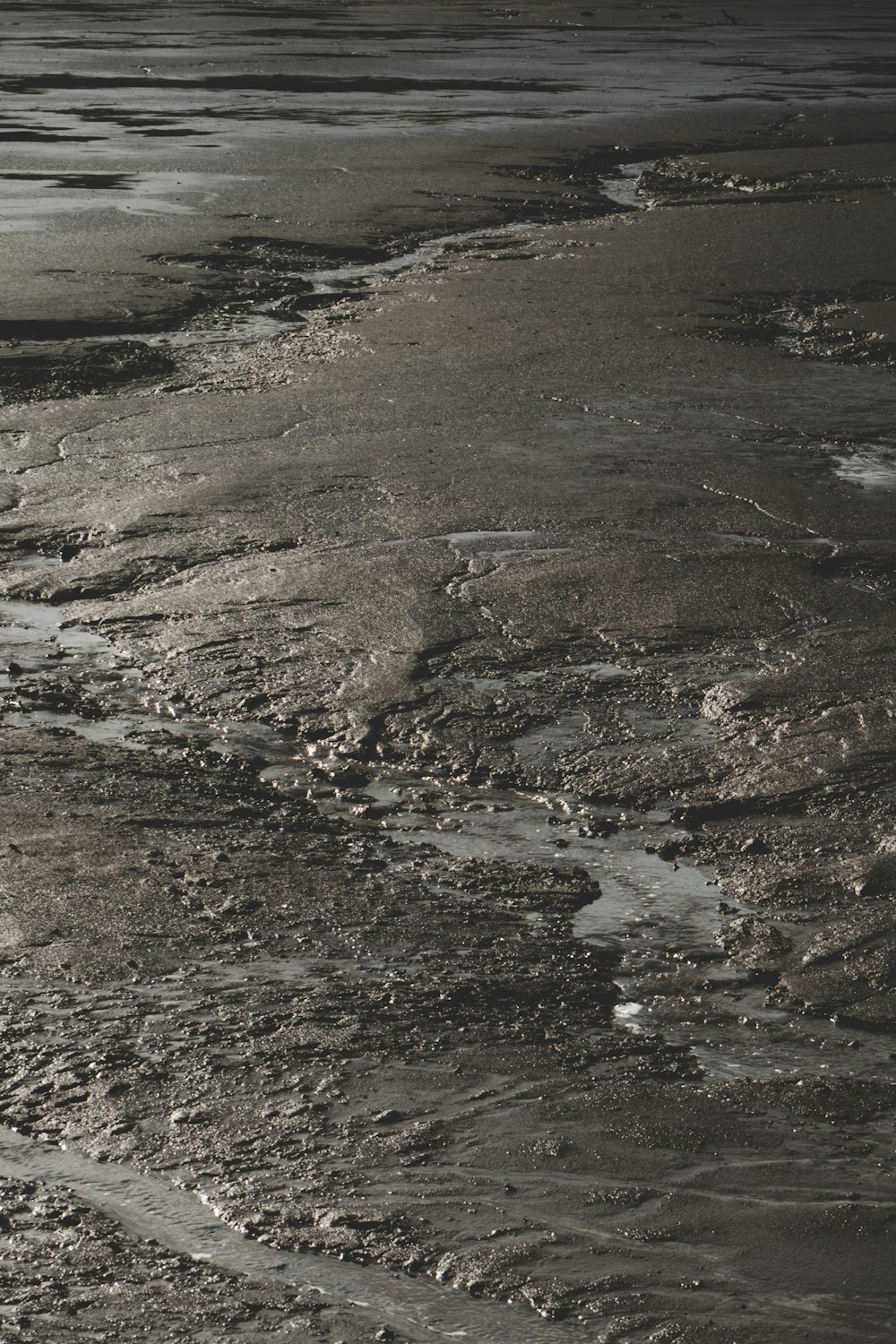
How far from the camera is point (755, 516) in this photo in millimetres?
5730

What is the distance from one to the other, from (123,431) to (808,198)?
24.6ft

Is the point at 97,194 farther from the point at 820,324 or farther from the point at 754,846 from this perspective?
the point at 754,846

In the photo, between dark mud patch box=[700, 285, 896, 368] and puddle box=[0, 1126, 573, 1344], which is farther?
dark mud patch box=[700, 285, 896, 368]

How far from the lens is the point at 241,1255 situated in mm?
2465

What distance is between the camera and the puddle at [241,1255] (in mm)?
2342

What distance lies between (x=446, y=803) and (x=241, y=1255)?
1541 mm

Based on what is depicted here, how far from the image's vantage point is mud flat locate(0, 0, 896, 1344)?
2.52 meters

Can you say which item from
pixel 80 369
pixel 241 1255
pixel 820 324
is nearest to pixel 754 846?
pixel 241 1255

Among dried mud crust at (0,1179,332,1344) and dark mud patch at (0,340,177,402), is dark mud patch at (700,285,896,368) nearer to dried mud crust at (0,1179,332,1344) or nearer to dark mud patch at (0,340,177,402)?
dark mud patch at (0,340,177,402)

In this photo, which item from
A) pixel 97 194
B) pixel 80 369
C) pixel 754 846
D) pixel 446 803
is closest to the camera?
pixel 754 846

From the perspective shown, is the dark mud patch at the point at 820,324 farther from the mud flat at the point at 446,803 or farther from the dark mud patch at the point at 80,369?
the dark mud patch at the point at 80,369

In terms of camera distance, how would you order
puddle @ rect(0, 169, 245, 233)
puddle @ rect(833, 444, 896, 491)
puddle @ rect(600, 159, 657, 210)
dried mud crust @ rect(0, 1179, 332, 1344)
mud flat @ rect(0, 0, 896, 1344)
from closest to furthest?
1. dried mud crust @ rect(0, 1179, 332, 1344)
2. mud flat @ rect(0, 0, 896, 1344)
3. puddle @ rect(833, 444, 896, 491)
4. puddle @ rect(0, 169, 245, 233)
5. puddle @ rect(600, 159, 657, 210)

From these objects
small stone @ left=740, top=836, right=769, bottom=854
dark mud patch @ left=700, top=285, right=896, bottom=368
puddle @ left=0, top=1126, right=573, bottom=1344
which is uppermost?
dark mud patch @ left=700, top=285, right=896, bottom=368

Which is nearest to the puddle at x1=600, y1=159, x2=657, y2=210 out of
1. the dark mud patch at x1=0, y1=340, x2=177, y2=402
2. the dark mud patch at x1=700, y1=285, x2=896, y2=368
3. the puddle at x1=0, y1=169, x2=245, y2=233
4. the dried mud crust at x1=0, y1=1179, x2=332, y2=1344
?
the puddle at x1=0, y1=169, x2=245, y2=233
